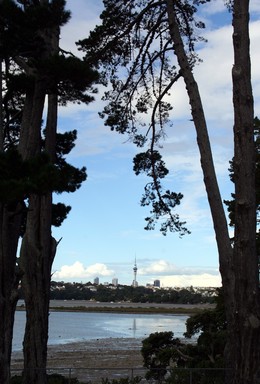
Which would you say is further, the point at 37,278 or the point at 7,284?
the point at 37,278

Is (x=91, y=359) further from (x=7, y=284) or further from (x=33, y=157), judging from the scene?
(x=33, y=157)

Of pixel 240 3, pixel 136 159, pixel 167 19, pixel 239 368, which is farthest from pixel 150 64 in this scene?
pixel 239 368

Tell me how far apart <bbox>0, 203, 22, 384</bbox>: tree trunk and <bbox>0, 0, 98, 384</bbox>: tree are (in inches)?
0.7

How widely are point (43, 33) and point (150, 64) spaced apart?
2.61 metres

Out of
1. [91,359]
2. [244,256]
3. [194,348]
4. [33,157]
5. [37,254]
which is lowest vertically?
[91,359]

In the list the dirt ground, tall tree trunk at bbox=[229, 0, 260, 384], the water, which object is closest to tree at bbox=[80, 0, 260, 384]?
tall tree trunk at bbox=[229, 0, 260, 384]

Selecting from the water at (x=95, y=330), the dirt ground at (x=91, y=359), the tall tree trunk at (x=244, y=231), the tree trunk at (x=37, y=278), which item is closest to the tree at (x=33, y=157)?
the tree trunk at (x=37, y=278)

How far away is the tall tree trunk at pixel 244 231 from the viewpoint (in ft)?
23.9

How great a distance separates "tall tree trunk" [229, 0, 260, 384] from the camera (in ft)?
23.9

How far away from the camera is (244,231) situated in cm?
765

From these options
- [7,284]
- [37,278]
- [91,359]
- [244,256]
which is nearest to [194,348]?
[37,278]

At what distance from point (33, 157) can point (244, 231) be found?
4.05 meters

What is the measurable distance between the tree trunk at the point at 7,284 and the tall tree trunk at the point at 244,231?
4.53 m

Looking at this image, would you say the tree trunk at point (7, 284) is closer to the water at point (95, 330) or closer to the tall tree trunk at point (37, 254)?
the tall tree trunk at point (37, 254)
